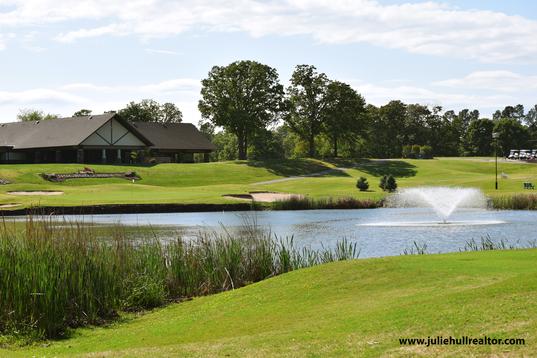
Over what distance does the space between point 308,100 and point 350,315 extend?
101 m

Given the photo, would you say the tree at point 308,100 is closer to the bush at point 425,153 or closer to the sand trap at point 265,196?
the bush at point 425,153

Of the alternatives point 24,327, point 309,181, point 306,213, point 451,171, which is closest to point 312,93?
point 451,171

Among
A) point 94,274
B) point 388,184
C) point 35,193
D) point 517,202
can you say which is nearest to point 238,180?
point 388,184

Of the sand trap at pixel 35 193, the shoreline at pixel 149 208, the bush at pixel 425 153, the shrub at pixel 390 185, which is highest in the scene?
the bush at pixel 425 153

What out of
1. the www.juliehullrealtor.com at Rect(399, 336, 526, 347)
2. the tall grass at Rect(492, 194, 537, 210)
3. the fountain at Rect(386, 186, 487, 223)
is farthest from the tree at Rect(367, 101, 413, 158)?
the www.juliehullrealtor.com at Rect(399, 336, 526, 347)

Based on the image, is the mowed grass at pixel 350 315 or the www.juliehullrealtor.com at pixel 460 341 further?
the mowed grass at pixel 350 315

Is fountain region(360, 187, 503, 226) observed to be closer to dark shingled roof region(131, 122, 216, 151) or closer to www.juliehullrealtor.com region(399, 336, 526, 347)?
www.juliehullrealtor.com region(399, 336, 526, 347)

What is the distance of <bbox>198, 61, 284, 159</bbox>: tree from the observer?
105750 mm

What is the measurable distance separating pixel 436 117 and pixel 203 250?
13048 centimetres

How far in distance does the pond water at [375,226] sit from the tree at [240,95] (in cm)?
5178

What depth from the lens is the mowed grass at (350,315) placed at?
11.9m

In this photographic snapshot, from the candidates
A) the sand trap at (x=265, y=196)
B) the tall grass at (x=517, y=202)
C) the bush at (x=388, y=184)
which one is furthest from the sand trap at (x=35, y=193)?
the tall grass at (x=517, y=202)

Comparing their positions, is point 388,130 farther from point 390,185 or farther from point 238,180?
point 390,185

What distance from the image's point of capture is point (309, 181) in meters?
79.6
